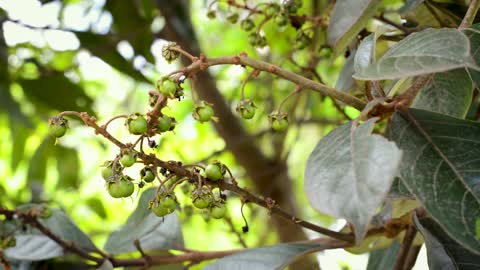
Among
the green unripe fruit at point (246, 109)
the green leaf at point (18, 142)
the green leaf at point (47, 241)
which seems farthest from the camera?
the green leaf at point (18, 142)

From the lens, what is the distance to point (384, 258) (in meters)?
1.15

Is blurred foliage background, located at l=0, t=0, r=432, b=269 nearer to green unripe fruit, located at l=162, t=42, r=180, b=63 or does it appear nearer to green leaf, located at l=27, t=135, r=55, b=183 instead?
green leaf, located at l=27, t=135, r=55, b=183

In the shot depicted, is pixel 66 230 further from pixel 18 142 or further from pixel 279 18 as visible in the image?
pixel 18 142

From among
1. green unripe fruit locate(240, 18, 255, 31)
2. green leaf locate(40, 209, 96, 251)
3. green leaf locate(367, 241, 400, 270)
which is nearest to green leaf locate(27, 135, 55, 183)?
green leaf locate(40, 209, 96, 251)

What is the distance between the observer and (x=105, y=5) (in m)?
1.63

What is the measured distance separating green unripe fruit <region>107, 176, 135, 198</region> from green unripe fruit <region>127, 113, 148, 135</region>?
0.07 metres

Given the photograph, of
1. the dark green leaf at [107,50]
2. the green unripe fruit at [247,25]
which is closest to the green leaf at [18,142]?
the dark green leaf at [107,50]

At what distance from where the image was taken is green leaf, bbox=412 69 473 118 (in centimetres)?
86

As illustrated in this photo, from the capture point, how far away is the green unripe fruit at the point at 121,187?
72cm

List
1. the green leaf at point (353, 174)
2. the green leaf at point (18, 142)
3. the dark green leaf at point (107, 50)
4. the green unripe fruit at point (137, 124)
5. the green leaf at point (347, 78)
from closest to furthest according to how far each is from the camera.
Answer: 1. the green leaf at point (353, 174)
2. the green unripe fruit at point (137, 124)
3. the green leaf at point (347, 78)
4. the dark green leaf at point (107, 50)
5. the green leaf at point (18, 142)

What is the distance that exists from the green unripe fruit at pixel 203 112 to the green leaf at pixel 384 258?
1.69 feet

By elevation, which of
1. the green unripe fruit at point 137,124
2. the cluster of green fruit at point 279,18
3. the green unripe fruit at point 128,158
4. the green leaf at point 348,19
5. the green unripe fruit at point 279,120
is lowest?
the green unripe fruit at point 128,158

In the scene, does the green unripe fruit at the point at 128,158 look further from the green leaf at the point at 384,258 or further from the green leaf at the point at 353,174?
the green leaf at the point at 384,258

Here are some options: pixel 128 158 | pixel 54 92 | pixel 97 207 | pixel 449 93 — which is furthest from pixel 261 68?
pixel 97 207
